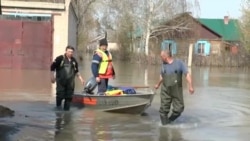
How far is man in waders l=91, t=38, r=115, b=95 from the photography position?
1412cm

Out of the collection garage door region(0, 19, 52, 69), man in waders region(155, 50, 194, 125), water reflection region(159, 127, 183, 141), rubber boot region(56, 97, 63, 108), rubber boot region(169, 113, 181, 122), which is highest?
garage door region(0, 19, 52, 69)

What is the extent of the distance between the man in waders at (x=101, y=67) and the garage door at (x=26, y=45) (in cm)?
1726

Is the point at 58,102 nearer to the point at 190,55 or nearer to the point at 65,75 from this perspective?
the point at 65,75

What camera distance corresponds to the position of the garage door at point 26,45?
31172 millimetres

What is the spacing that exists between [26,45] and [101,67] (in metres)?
17.8

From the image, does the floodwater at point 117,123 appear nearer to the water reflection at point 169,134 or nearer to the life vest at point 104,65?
the water reflection at point 169,134

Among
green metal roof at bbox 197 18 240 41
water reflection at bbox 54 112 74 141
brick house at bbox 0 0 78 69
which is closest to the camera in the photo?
water reflection at bbox 54 112 74 141

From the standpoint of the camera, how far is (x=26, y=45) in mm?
31297

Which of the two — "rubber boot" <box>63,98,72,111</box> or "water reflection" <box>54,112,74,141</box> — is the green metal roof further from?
"water reflection" <box>54,112,74,141</box>

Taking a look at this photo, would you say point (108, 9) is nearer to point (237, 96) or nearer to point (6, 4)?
point (6, 4)

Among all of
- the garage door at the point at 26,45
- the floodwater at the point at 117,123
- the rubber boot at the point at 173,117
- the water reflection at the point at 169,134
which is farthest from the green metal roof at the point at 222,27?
the water reflection at the point at 169,134

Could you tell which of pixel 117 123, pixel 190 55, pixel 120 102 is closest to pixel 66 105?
A: pixel 120 102

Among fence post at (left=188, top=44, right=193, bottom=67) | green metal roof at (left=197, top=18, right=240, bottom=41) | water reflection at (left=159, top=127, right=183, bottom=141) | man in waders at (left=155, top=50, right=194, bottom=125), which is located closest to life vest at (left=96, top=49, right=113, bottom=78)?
man in waders at (left=155, top=50, right=194, bottom=125)

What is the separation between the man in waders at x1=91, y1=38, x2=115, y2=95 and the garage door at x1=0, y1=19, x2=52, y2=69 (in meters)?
17.3
